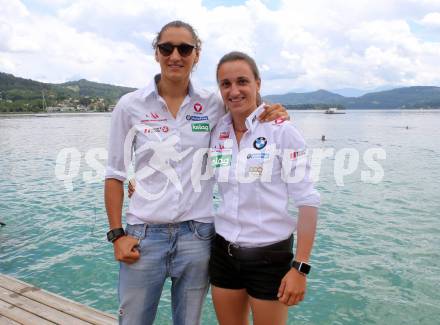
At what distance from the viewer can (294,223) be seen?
313cm

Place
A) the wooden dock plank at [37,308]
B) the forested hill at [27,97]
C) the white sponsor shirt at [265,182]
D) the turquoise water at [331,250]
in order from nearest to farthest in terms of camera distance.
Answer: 1. the white sponsor shirt at [265,182]
2. the wooden dock plank at [37,308]
3. the turquoise water at [331,250]
4. the forested hill at [27,97]

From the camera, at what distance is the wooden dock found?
5312 mm

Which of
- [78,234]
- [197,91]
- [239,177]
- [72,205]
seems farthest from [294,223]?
[72,205]

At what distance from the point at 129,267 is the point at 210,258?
27.0 inches

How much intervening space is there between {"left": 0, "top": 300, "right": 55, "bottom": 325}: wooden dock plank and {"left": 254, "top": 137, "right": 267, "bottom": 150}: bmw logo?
413 centimetres

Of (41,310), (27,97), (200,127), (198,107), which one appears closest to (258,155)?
(200,127)

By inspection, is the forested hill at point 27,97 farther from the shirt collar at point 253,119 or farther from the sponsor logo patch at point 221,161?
the shirt collar at point 253,119

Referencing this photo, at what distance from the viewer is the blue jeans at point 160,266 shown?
319 cm

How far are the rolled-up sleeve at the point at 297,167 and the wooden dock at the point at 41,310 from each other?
366 cm

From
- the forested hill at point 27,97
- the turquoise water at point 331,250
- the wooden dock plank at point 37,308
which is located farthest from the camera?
the forested hill at point 27,97

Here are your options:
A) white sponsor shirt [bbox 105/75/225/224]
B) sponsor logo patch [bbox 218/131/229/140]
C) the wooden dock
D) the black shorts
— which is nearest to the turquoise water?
the wooden dock

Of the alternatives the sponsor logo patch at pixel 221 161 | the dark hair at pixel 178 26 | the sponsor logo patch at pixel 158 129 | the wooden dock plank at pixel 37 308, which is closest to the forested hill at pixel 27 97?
the wooden dock plank at pixel 37 308

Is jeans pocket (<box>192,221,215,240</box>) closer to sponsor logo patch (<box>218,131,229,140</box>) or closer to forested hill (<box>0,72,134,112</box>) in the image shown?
sponsor logo patch (<box>218,131,229,140</box>)

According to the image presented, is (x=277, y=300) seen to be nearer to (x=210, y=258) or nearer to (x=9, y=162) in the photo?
(x=210, y=258)
